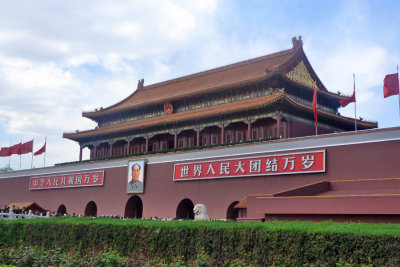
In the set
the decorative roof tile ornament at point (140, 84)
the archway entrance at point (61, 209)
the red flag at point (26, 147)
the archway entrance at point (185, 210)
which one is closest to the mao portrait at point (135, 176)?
the archway entrance at point (185, 210)

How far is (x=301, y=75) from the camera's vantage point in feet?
94.0

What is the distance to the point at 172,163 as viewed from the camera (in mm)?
26578

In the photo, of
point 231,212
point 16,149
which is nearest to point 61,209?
point 16,149

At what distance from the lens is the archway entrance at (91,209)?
105 feet

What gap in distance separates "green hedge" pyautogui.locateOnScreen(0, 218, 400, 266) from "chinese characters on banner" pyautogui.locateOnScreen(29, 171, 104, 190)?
17529 millimetres

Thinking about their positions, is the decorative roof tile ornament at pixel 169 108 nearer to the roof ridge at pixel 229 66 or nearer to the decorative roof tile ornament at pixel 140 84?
the roof ridge at pixel 229 66

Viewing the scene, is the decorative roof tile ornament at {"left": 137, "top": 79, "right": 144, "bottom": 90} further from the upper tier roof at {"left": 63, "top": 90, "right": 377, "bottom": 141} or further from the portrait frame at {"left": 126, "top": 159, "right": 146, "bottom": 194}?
the portrait frame at {"left": 126, "top": 159, "right": 146, "bottom": 194}

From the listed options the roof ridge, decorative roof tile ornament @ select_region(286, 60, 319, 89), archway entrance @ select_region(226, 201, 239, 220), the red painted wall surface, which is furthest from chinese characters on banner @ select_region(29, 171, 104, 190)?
decorative roof tile ornament @ select_region(286, 60, 319, 89)

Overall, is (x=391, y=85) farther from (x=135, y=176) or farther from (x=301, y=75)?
(x=135, y=176)

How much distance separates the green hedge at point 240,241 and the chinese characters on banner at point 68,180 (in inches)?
690

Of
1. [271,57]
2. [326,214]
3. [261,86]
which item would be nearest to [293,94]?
[261,86]

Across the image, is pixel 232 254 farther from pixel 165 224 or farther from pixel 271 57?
pixel 271 57

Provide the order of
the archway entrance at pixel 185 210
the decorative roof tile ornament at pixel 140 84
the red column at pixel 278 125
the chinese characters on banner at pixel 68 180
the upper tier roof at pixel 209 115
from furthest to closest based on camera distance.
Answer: the decorative roof tile ornament at pixel 140 84
the chinese characters on banner at pixel 68 180
the archway entrance at pixel 185 210
the upper tier roof at pixel 209 115
the red column at pixel 278 125

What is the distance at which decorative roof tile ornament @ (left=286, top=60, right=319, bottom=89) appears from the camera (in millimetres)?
27869
